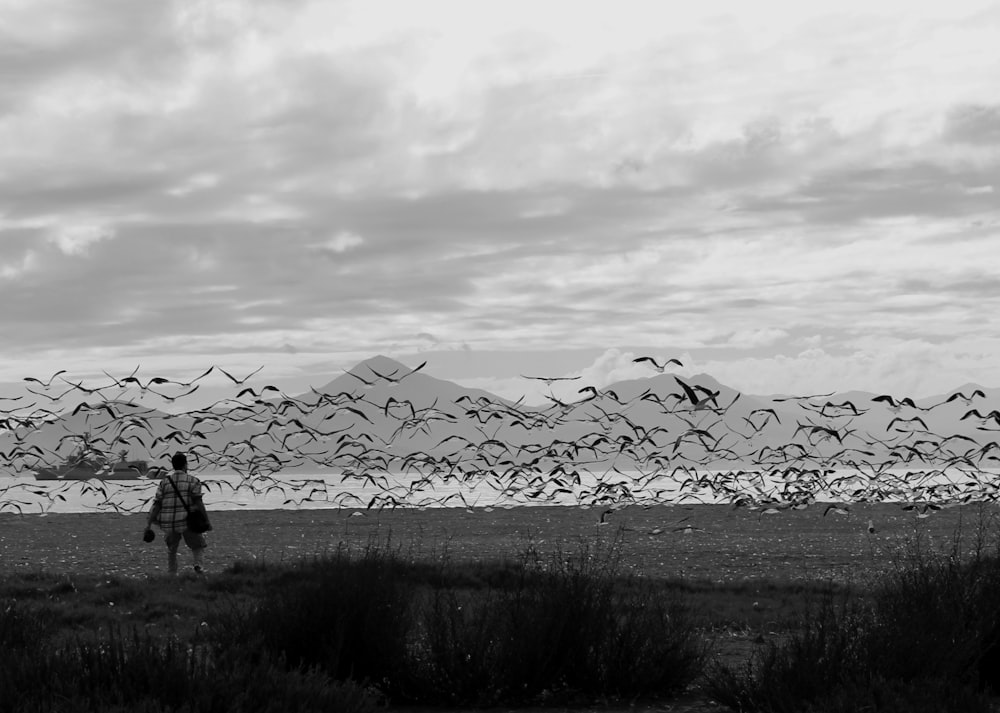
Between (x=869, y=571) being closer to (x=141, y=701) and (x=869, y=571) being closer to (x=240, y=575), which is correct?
(x=240, y=575)

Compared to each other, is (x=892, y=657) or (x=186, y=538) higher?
(x=186, y=538)

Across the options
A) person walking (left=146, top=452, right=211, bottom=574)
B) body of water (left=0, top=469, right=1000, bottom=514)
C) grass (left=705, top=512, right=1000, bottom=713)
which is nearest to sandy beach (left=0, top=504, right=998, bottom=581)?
body of water (left=0, top=469, right=1000, bottom=514)

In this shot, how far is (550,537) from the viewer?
34.8 metres

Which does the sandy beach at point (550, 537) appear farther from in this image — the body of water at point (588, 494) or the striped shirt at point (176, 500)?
the striped shirt at point (176, 500)

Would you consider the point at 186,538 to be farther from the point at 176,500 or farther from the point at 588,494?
the point at 588,494

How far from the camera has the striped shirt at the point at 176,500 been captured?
1924 centimetres

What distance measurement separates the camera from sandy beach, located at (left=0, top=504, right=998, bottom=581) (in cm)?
2419

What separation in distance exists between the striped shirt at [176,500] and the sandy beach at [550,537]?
1423mm

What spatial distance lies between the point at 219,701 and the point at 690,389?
1442cm

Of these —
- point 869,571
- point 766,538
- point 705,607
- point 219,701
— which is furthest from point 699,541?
point 219,701

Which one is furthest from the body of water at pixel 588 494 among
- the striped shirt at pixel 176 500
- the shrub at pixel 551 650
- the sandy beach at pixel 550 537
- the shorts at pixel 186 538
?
the shrub at pixel 551 650

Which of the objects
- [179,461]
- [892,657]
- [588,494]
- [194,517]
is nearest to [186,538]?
[194,517]

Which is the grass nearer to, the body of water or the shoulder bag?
the body of water

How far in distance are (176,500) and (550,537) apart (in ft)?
56.5
